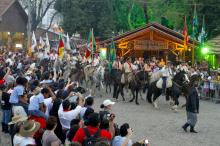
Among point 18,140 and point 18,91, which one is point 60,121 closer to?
point 18,91

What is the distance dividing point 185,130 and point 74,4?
35746mm

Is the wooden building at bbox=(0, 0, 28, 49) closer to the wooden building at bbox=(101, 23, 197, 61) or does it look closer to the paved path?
the wooden building at bbox=(101, 23, 197, 61)

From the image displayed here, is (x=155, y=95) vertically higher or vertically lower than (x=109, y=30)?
lower

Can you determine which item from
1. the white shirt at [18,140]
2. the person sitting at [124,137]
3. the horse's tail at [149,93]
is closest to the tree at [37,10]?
the horse's tail at [149,93]

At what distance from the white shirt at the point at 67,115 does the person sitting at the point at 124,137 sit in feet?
5.51

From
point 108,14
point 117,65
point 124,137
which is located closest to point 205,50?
point 117,65

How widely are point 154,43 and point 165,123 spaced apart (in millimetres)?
17970

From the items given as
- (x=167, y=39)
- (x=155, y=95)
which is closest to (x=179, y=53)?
(x=167, y=39)

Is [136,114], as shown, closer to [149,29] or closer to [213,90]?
[213,90]

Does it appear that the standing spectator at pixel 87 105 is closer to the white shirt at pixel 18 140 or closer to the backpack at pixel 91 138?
the backpack at pixel 91 138

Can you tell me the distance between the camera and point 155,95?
70.0ft

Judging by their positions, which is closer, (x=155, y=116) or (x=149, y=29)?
(x=155, y=116)

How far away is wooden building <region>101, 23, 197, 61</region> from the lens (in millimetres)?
33438

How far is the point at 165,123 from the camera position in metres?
17.5
